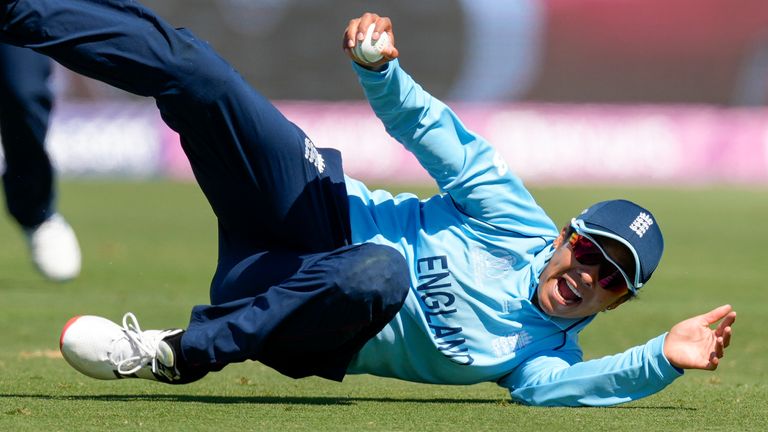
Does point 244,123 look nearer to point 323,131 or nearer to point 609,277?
point 609,277

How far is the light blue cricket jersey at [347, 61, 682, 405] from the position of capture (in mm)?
4258

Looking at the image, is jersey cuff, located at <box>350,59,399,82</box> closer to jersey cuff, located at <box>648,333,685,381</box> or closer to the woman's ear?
the woman's ear

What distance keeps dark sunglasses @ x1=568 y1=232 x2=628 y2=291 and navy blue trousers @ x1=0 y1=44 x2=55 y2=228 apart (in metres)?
3.57

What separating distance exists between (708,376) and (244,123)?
2.53 m

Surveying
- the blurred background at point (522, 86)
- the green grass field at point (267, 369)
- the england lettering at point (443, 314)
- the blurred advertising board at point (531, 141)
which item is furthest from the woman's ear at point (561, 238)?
the blurred background at point (522, 86)

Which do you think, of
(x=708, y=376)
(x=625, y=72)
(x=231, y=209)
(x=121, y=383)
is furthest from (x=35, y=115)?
(x=625, y=72)

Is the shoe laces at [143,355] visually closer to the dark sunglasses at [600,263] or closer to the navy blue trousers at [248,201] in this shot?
the navy blue trousers at [248,201]

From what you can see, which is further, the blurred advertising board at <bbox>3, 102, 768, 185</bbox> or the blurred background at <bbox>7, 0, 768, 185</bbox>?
the blurred background at <bbox>7, 0, 768, 185</bbox>

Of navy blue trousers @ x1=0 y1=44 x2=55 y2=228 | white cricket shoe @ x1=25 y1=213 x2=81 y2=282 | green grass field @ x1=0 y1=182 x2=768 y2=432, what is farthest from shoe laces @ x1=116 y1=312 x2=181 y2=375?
white cricket shoe @ x1=25 y1=213 x2=81 y2=282

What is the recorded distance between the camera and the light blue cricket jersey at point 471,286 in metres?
4.26

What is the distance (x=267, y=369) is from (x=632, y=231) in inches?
84.6

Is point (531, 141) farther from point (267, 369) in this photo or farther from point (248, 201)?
point (248, 201)

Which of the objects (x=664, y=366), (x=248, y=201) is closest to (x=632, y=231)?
(x=664, y=366)

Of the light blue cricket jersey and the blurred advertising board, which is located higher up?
the light blue cricket jersey
